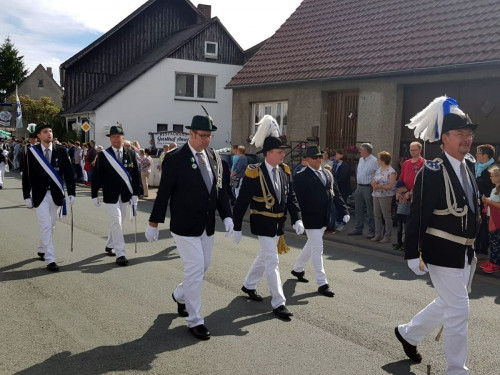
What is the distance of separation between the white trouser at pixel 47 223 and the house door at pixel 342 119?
1001 cm

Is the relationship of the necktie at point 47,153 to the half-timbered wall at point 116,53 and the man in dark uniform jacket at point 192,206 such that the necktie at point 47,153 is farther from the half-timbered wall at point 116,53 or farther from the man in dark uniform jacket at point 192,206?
the half-timbered wall at point 116,53

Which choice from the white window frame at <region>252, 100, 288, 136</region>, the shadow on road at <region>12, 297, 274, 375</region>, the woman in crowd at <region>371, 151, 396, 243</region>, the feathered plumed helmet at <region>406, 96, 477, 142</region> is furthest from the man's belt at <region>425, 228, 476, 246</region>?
the white window frame at <region>252, 100, 288, 136</region>

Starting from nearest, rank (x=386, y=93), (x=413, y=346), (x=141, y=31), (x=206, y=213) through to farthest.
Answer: (x=413, y=346)
(x=206, y=213)
(x=386, y=93)
(x=141, y=31)

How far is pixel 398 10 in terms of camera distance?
16.2 m

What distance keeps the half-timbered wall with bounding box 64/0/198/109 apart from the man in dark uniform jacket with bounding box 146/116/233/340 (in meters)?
29.9

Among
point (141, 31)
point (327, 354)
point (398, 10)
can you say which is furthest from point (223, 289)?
point (141, 31)

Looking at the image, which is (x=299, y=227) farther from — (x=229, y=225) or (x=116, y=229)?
(x=116, y=229)

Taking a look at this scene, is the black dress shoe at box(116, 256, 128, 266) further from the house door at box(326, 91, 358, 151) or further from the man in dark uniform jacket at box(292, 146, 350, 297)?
the house door at box(326, 91, 358, 151)

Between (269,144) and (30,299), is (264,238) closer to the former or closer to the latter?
(269,144)

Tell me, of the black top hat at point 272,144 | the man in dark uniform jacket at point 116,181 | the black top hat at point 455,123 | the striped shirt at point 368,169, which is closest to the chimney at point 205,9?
the striped shirt at point 368,169

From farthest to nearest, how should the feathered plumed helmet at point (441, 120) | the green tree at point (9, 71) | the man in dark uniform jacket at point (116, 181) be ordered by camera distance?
the green tree at point (9, 71) → the man in dark uniform jacket at point (116, 181) → the feathered plumed helmet at point (441, 120)

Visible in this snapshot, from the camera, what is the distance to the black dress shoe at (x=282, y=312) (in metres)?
5.64

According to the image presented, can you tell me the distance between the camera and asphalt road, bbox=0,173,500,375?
4477 mm

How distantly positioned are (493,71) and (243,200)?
8565mm
